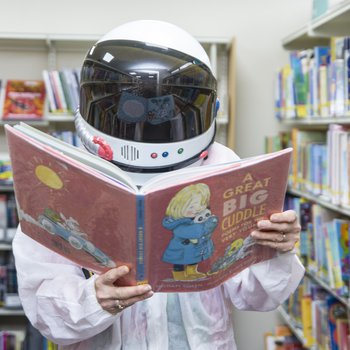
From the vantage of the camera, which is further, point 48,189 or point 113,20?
point 113,20

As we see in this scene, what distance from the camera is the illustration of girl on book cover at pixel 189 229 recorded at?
0.79m

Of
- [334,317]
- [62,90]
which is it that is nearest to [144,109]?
[334,317]

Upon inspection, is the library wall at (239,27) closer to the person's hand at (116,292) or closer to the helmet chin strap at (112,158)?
the helmet chin strap at (112,158)

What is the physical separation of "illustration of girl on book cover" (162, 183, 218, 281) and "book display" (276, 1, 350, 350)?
112 centimetres

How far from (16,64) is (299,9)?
1.70 meters

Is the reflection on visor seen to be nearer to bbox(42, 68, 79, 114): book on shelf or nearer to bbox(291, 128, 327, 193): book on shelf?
bbox(291, 128, 327, 193): book on shelf

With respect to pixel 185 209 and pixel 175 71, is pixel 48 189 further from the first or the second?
pixel 175 71

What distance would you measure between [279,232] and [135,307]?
0.33m

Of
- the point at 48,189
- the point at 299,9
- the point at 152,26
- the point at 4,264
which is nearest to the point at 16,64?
the point at 4,264

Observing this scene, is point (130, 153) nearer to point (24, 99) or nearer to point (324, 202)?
point (324, 202)

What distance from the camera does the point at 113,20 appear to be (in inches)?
114

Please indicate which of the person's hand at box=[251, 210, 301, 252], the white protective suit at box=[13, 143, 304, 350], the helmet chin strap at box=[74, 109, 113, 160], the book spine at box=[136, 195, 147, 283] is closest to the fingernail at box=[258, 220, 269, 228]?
the person's hand at box=[251, 210, 301, 252]

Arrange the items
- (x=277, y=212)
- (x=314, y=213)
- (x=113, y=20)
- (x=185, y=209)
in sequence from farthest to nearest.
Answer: (x=113, y=20), (x=314, y=213), (x=277, y=212), (x=185, y=209)

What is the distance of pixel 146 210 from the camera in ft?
2.51
